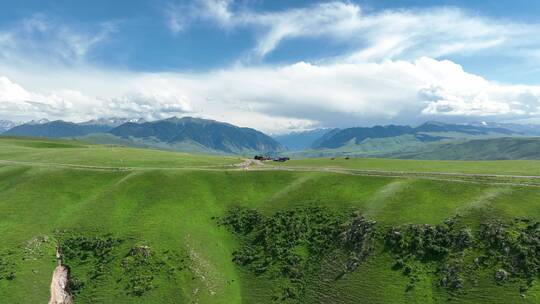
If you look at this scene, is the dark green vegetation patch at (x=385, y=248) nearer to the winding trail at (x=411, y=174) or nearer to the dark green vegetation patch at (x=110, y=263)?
the dark green vegetation patch at (x=110, y=263)

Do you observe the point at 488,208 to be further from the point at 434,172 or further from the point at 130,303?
the point at 130,303

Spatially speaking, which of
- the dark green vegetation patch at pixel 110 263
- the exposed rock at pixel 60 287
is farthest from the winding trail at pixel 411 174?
the exposed rock at pixel 60 287

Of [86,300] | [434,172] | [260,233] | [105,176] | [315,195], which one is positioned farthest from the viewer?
[105,176]

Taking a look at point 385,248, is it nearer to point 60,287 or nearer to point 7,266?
point 60,287

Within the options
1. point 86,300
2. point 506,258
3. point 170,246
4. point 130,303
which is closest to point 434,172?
point 506,258

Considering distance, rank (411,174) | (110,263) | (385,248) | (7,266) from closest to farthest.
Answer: (385,248) → (7,266) → (110,263) → (411,174)

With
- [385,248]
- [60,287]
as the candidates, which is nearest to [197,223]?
[60,287]

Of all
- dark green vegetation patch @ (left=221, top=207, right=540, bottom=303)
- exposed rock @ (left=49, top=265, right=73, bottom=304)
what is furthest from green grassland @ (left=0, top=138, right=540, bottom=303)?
exposed rock @ (left=49, top=265, right=73, bottom=304)
